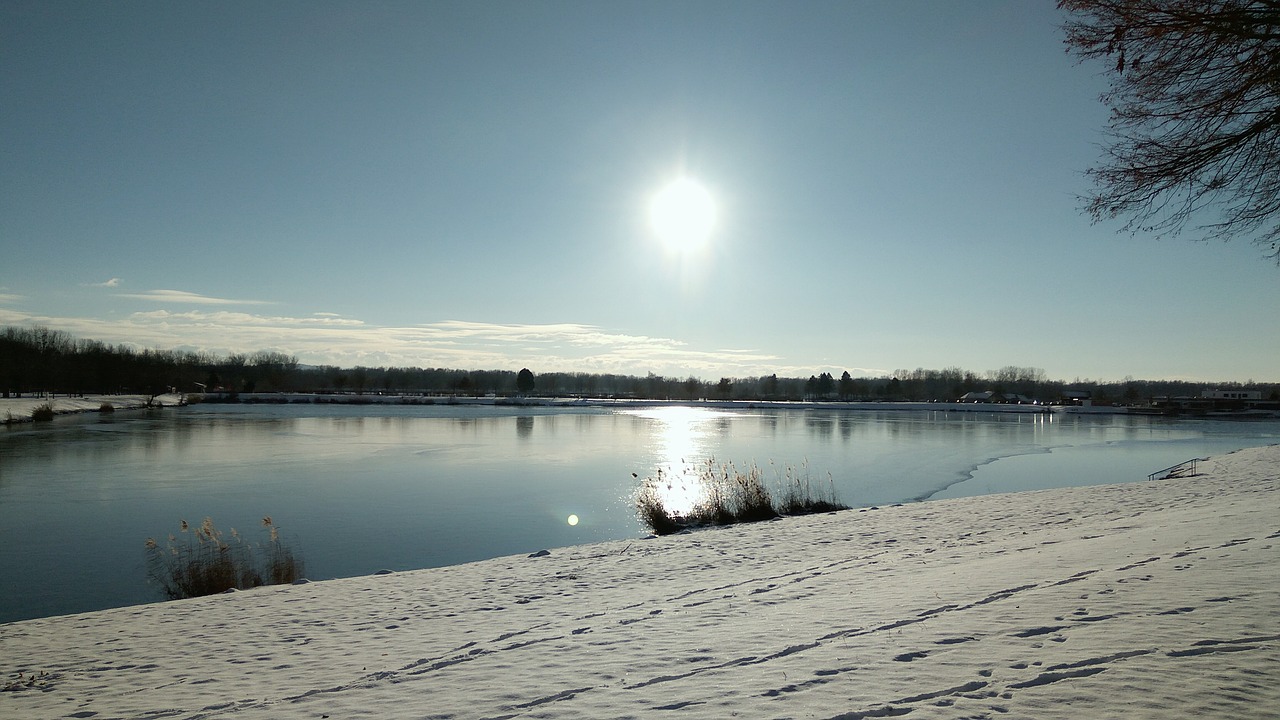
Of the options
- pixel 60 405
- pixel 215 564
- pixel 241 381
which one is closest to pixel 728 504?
pixel 215 564

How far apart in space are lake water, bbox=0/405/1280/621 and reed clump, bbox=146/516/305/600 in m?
0.35

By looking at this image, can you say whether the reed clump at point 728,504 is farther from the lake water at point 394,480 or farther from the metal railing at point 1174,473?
the metal railing at point 1174,473

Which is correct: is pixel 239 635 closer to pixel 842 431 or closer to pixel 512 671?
pixel 512 671

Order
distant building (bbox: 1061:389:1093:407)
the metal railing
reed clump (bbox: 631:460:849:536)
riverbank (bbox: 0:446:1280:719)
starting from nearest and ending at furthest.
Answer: riverbank (bbox: 0:446:1280:719) → reed clump (bbox: 631:460:849:536) → the metal railing → distant building (bbox: 1061:389:1093:407)

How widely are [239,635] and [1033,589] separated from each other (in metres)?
7.99

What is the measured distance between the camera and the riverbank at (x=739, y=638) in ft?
14.5

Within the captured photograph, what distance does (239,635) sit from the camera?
7402 mm

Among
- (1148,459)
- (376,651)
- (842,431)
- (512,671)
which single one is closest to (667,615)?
(512,671)

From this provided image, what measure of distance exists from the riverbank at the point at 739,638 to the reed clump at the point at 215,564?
1069 millimetres

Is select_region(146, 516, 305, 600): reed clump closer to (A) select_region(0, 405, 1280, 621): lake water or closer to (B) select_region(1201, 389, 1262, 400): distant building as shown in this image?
(A) select_region(0, 405, 1280, 621): lake water

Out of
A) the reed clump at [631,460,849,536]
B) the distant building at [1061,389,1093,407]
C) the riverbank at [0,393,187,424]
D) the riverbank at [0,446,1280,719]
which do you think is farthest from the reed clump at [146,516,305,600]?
the distant building at [1061,389,1093,407]

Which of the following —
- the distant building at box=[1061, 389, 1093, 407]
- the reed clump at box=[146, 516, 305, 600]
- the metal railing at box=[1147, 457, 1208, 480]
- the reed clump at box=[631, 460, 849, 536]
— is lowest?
the reed clump at box=[146, 516, 305, 600]

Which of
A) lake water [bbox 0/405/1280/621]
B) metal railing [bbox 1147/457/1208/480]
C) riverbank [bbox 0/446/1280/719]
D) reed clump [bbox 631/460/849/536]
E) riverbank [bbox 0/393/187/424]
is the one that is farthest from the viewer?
riverbank [bbox 0/393/187/424]

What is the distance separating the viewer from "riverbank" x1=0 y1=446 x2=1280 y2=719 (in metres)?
4.41
